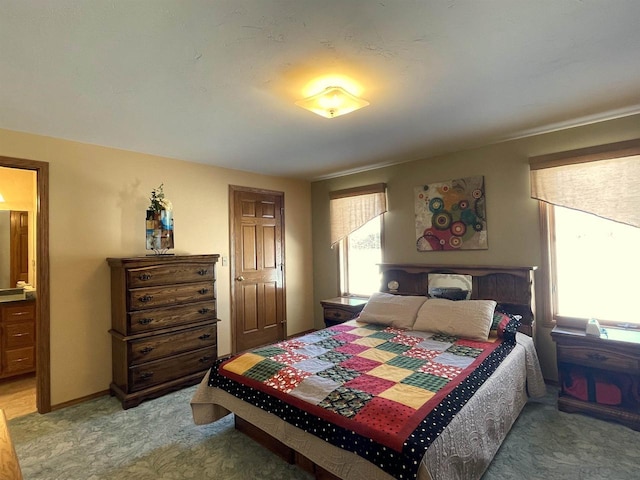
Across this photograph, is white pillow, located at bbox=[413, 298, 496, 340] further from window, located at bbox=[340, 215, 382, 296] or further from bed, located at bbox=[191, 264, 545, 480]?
window, located at bbox=[340, 215, 382, 296]

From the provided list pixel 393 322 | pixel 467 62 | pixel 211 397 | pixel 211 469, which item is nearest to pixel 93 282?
pixel 211 397

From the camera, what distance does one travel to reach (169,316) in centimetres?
314

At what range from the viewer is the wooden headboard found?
3.03 m

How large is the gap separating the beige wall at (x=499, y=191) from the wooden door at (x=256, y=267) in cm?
144

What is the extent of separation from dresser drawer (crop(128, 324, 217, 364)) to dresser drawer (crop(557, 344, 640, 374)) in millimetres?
3115

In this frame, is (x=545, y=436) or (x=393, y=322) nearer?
(x=545, y=436)

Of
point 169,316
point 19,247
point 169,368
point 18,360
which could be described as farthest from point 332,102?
point 19,247

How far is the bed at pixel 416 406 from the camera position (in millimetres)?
Answer: 1483

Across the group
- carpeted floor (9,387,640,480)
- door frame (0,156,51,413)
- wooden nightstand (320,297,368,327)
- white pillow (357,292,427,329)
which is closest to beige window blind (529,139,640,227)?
white pillow (357,292,427,329)

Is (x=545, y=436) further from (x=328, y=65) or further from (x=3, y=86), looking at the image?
(x=3, y=86)

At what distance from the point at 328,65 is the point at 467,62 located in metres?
0.78

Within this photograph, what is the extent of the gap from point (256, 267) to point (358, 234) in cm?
143

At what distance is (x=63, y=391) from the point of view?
2.93 metres

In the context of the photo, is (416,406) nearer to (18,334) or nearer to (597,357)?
(597,357)
